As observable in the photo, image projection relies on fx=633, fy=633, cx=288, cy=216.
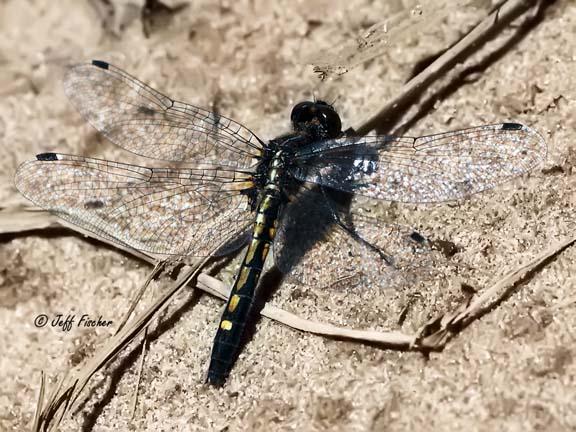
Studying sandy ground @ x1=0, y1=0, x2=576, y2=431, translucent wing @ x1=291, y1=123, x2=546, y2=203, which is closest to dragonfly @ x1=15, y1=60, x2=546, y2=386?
translucent wing @ x1=291, y1=123, x2=546, y2=203

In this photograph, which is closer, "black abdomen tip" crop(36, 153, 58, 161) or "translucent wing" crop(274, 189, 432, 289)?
"translucent wing" crop(274, 189, 432, 289)

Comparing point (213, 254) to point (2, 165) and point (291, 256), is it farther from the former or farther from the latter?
point (2, 165)

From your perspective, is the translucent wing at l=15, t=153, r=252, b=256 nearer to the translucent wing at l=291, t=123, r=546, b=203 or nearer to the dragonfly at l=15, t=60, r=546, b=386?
the dragonfly at l=15, t=60, r=546, b=386

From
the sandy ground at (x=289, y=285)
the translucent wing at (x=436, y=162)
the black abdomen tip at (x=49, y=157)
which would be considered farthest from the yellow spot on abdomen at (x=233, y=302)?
the black abdomen tip at (x=49, y=157)

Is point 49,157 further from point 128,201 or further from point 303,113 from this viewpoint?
point 303,113

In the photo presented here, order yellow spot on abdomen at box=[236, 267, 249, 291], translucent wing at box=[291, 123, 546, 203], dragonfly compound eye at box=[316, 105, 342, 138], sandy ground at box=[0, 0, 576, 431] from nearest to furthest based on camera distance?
sandy ground at box=[0, 0, 576, 431] → translucent wing at box=[291, 123, 546, 203] → yellow spot on abdomen at box=[236, 267, 249, 291] → dragonfly compound eye at box=[316, 105, 342, 138]

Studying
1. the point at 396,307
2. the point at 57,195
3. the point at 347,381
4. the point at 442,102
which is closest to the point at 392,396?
the point at 347,381
